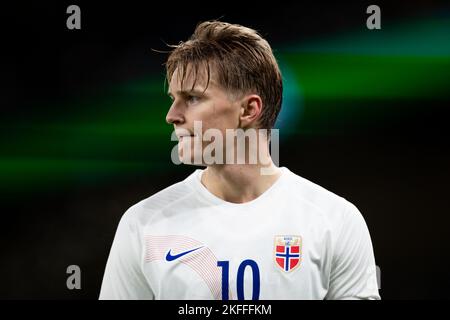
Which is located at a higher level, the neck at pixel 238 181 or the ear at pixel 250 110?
the ear at pixel 250 110

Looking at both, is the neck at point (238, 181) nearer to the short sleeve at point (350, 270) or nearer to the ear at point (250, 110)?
the ear at point (250, 110)

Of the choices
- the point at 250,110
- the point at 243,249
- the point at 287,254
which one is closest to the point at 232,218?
the point at 243,249

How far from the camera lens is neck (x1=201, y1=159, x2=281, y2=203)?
3064 millimetres

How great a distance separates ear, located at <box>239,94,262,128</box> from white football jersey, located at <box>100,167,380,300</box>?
329 millimetres

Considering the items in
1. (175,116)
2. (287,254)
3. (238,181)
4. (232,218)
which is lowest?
(287,254)

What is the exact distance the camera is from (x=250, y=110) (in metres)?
3.07

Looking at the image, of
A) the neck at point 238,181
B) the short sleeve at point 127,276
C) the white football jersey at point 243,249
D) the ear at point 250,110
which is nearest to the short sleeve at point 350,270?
the white football jersey at point 243,249

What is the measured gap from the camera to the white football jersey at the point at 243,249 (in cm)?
295

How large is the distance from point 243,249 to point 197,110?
0.66 metres

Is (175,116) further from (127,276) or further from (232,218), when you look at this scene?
(127,276)

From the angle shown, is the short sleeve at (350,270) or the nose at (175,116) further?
the short sleeve at (350,270)

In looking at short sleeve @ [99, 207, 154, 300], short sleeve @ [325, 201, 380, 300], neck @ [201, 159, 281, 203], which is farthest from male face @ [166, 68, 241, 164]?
short sleeve @ [325, 201, 380, 300]

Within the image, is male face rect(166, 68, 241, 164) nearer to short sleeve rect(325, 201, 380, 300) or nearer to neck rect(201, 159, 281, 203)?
neck rect(201, 159, 281, 203)

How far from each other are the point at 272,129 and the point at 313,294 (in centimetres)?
84
